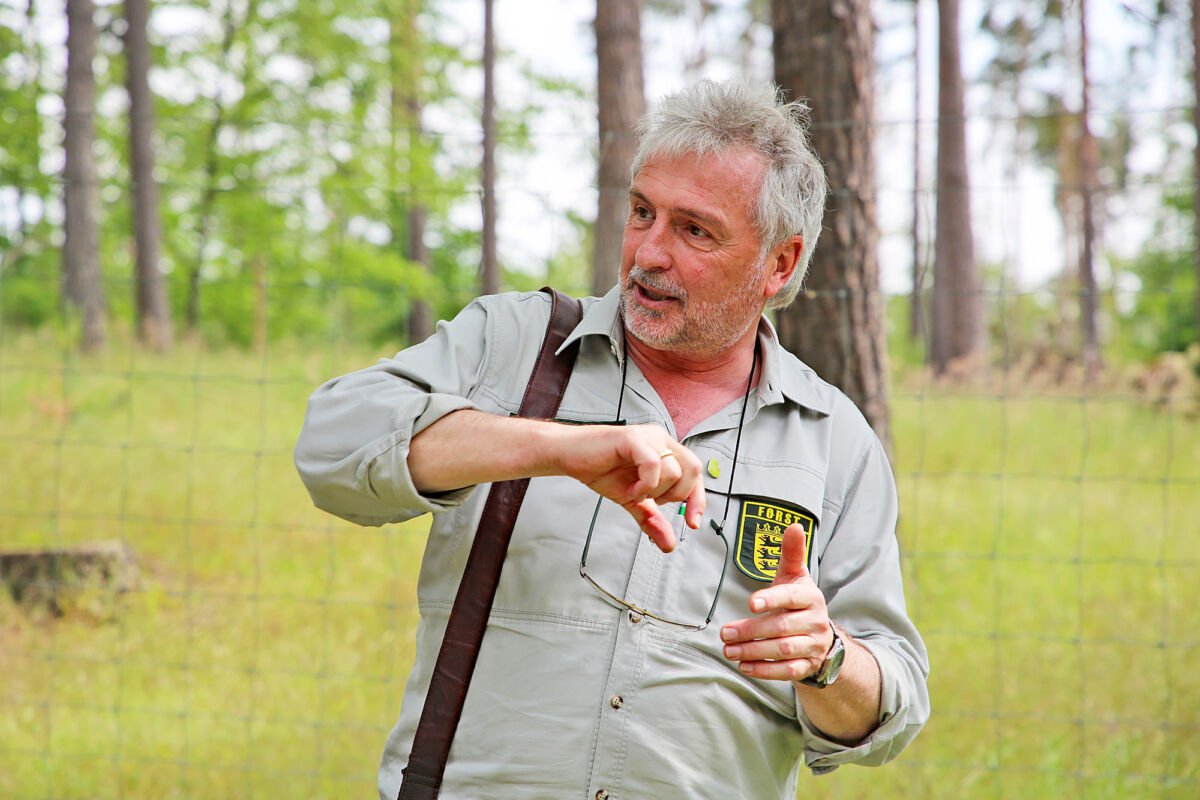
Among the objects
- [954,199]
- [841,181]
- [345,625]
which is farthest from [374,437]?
[954,199]

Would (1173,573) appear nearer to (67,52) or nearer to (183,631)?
(183,631)

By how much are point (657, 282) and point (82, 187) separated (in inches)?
348

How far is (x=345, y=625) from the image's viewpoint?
4746mm

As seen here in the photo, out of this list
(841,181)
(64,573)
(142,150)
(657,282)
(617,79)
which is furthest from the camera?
(142,150)

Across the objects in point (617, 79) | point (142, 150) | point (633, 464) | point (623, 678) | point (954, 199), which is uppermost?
point (142, 150)

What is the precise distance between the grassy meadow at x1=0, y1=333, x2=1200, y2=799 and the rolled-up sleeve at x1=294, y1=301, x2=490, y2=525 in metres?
1.78

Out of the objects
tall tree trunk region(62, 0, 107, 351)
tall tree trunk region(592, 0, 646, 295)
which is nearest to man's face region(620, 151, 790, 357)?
tall tree trunk region(592, 0, 646, 295)

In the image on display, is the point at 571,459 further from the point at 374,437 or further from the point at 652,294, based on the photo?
the point at 652,294

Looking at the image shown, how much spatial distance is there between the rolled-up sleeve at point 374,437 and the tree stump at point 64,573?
3698mm

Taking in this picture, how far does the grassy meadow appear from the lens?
3.68m

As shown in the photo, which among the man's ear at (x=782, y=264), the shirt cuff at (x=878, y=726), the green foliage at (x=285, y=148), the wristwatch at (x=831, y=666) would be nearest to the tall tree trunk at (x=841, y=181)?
the man's ear at (x=782, y=264)

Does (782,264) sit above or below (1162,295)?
below

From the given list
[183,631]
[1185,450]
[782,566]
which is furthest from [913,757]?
[1185,450]

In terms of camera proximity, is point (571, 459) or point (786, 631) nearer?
point (571, 459)
